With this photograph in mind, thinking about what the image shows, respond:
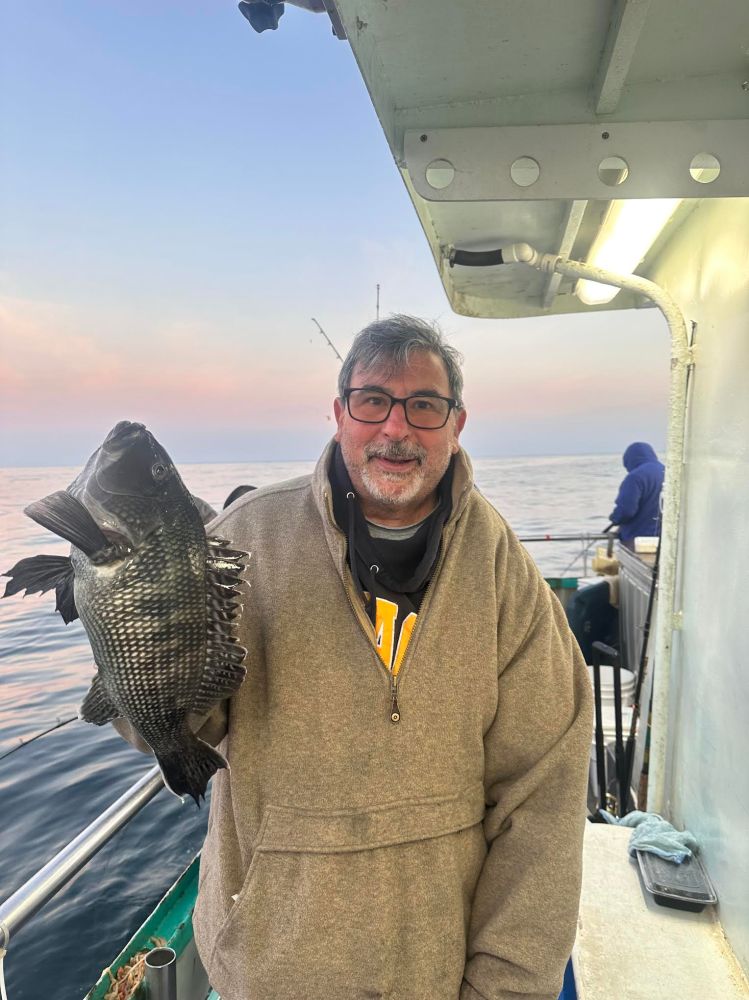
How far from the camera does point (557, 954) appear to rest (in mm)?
1551

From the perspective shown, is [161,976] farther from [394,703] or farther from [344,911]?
[394,703]

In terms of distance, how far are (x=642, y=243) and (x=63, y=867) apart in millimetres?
2980

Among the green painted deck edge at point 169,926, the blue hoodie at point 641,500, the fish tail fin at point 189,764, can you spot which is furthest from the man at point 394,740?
the blue hoodie at point 641,500

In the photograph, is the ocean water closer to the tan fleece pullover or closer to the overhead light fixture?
the tan fleece pullover

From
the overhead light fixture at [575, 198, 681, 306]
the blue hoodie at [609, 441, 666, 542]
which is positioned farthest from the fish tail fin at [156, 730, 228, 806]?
the blue hoodie at [609, 441, 666, 542]

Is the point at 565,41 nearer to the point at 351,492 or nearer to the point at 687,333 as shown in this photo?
the point at 351,492

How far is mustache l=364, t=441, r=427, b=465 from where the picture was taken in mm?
1676

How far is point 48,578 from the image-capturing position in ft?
4.11

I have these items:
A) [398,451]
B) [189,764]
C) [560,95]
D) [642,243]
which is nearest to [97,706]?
[189,764]

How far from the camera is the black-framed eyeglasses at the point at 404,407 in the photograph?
1.73 meters

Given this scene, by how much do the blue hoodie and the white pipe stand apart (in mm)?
4999

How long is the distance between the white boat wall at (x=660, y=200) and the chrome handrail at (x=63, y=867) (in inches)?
62.0

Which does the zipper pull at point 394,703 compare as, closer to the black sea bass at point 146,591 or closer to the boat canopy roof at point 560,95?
the black sea bass at point 146,591

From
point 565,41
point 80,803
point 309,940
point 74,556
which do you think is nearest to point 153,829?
point 80,803
